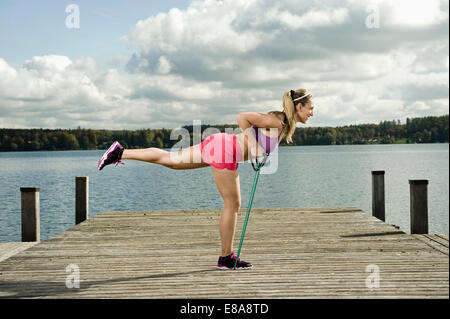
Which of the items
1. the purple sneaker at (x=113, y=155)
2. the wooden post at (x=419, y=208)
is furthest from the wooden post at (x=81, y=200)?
the wooden post at (x=419, y=208)

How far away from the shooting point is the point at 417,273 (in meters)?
4.49

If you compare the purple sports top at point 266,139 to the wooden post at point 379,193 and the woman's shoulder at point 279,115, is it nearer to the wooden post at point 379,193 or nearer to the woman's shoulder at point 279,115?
the woman's shoulder at point 279,115

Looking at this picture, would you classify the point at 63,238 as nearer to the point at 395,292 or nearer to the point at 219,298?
the point at 219,298

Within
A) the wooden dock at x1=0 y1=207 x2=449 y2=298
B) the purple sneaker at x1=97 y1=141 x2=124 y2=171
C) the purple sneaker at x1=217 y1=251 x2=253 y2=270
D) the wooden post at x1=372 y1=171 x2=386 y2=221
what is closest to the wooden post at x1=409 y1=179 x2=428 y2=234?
the wooden dock at x1=0 y1=207 x2=449 y2=298

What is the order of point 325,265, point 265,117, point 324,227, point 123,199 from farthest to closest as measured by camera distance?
point 123,199 < point 324,227 < point 325,265 < point 265,117

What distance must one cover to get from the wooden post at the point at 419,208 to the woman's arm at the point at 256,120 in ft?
12.7

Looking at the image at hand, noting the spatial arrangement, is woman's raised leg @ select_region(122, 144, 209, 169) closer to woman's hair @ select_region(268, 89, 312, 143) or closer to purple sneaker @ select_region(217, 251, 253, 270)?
woman's hair @ select_region(268, 89, 312, 143)

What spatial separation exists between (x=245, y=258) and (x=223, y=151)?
4.86 ft

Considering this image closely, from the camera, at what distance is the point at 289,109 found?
4273mm

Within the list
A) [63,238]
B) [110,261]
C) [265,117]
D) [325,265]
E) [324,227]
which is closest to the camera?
[265,117]

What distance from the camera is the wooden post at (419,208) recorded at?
7047 millimetres

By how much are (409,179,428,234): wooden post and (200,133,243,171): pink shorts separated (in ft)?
12.8

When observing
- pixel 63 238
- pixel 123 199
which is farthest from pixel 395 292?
pixel 123 199
